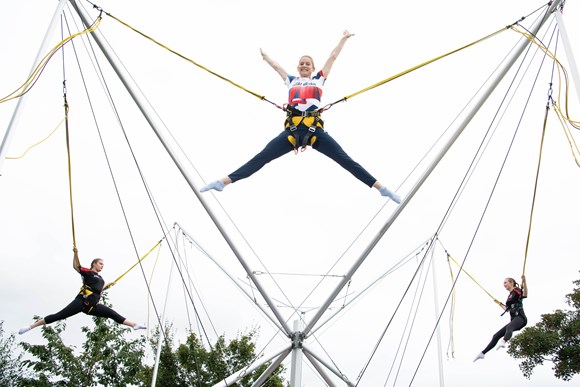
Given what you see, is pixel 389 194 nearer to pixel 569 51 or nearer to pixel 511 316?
pixel 569 51

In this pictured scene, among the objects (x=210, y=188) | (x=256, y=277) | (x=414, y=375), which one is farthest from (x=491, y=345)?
(x=210, y=188)

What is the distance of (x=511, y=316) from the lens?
691cm

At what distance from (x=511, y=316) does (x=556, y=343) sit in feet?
39.2

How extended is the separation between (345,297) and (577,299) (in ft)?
39.7

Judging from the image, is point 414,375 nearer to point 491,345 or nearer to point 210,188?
point 491,345

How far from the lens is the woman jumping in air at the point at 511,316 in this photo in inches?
263

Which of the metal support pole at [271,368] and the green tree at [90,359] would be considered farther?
the green tree at [90,359]

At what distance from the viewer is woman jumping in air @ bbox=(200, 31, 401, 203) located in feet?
17.0

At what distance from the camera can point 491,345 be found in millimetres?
7004

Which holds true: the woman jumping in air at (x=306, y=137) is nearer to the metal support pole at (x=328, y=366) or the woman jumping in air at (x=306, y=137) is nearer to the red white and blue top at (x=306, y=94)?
the red white and blue top at (x=306, y=94)

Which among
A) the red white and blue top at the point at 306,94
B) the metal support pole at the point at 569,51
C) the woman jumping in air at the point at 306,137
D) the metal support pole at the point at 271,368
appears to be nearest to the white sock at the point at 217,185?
the woman jumping in air at the point at 306,137

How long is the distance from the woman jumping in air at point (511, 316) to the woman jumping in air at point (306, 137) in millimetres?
2882

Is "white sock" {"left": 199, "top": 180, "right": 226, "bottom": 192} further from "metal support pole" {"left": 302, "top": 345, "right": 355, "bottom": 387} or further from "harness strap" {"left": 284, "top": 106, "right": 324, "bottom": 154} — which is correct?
"metal support pole" {"left": 302, "top": 345, "right": 355, "bottom": 387}

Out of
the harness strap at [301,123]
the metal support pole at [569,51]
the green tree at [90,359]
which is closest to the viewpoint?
the metal support pole at [569,51]
